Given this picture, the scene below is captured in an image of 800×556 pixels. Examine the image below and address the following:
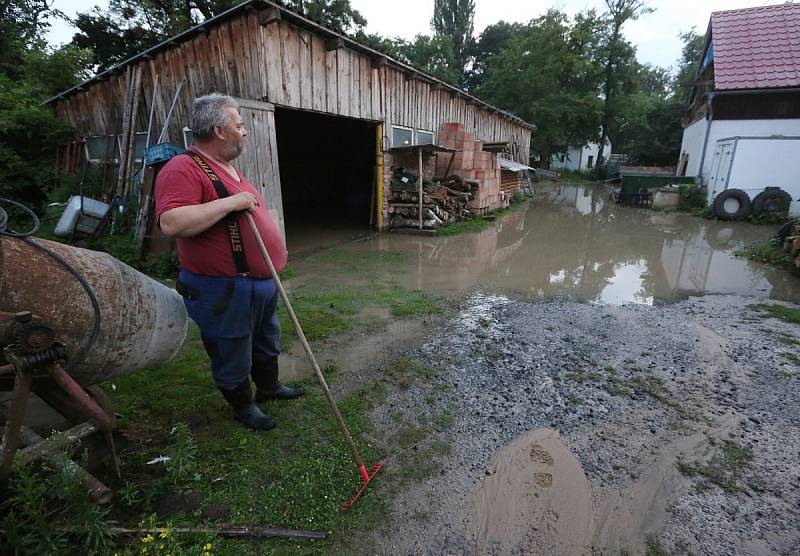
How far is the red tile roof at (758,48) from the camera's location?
1428cm

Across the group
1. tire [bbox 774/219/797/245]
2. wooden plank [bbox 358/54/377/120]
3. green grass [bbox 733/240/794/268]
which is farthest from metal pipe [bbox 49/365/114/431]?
tire [bbox 774/219/797/245]

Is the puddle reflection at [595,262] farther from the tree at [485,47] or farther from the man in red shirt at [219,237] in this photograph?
the tree at [485,47]

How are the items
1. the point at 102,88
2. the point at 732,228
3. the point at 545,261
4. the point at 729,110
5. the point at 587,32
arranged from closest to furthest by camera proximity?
the point at 545,261 → the point at 102,88 → the point at 732,228 → the point at 729,110 → the point at 587,32

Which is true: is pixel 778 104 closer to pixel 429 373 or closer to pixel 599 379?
pixel 599 379

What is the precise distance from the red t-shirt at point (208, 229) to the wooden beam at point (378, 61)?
324 inches

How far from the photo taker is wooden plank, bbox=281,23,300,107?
7000 mm

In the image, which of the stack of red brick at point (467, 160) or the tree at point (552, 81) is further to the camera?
the tree at point (552, 81)

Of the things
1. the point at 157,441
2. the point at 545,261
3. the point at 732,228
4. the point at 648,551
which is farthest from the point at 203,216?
the point at 732,228

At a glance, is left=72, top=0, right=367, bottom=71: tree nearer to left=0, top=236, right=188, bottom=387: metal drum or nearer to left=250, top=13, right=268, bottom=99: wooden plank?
left=250, top=13, right=268, bottom=99: wooden plank

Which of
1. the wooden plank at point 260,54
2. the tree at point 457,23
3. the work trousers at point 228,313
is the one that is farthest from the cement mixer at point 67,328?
the tree at point 457,23

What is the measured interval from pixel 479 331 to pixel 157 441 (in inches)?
128

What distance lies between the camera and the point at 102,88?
9359 mm

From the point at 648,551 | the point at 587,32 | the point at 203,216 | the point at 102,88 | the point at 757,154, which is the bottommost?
the point at 648,551

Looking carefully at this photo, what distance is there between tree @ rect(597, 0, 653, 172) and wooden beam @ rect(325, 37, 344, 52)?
102 ft
